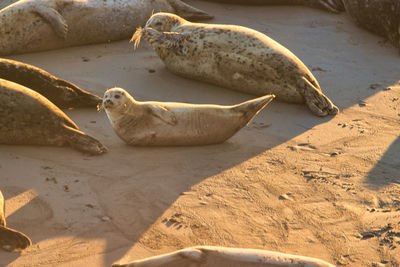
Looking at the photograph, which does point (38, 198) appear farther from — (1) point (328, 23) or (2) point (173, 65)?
(1) point (328, 23)

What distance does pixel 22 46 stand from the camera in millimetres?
6957

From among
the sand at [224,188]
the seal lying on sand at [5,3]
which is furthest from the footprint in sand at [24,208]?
the seal lying on sand at [5,3]

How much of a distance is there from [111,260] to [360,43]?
5516 mm

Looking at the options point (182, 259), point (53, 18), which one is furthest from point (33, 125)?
point (53, 18)

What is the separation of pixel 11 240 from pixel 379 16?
19.9 ft

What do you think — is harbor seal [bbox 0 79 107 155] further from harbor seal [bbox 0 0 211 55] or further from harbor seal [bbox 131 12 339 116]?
harbor seal [bbox 0 0 211 55]

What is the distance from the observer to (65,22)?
7.23 metres

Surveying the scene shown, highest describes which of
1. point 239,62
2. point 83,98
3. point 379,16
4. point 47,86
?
point 379,16

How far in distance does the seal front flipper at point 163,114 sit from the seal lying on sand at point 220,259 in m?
1.75

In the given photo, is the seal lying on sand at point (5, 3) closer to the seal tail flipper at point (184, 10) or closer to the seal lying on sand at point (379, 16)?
the seal tail flipper at point (184, 10)

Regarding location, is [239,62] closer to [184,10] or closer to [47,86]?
[47,86]

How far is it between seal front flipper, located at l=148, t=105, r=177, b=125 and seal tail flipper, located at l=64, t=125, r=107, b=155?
18.0 inches

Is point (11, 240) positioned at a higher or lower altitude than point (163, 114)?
lower

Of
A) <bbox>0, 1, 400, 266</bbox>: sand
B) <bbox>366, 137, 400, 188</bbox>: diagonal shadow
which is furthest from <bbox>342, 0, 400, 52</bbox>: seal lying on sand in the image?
<bbox>366, 137, 400, 188</bbox>: diagonal shadow
